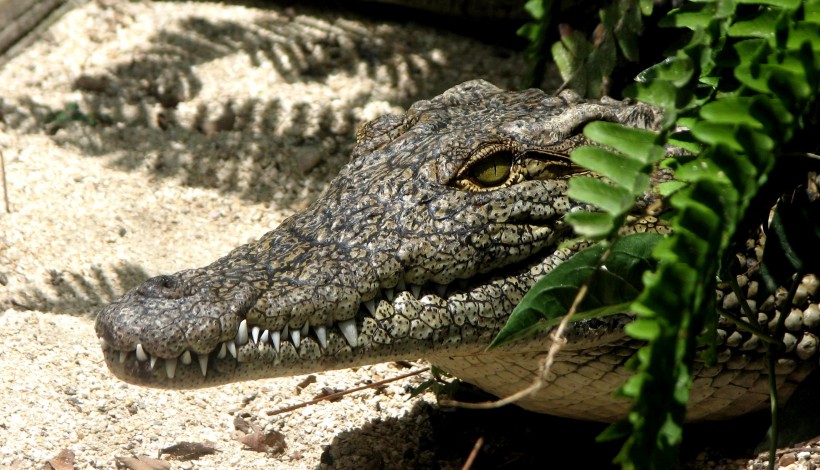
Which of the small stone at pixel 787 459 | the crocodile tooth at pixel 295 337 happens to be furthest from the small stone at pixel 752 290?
the crocodile tooth at pixel 295 337

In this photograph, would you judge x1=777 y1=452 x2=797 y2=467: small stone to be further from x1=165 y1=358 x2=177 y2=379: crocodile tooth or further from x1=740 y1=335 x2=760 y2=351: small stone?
x1=165 y1=358 x2=177 y2=379: crocodile tooth

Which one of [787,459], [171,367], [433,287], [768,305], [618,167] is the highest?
[618,167]

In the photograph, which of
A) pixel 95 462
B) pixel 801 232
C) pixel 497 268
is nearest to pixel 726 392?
pixel 801 232

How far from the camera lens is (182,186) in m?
5.40

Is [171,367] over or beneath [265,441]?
over

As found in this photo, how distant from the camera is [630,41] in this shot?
435 centimetres

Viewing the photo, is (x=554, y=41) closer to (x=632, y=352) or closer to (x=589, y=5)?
(x=589, y=5)

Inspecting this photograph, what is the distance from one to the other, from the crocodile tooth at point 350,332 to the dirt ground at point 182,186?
2.80 feet

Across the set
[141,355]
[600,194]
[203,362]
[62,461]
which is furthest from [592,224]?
[62,461]

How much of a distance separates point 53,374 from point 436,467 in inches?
60.8

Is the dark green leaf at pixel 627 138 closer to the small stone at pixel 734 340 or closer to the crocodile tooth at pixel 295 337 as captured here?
the crocodile tooth at pixel 295 337

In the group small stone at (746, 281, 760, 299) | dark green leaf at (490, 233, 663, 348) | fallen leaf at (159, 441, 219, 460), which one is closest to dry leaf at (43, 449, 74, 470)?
fallen leaf at (159, 441, 219, 460)

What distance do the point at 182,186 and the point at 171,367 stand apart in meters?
2.79

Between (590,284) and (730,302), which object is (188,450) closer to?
(590,284)
